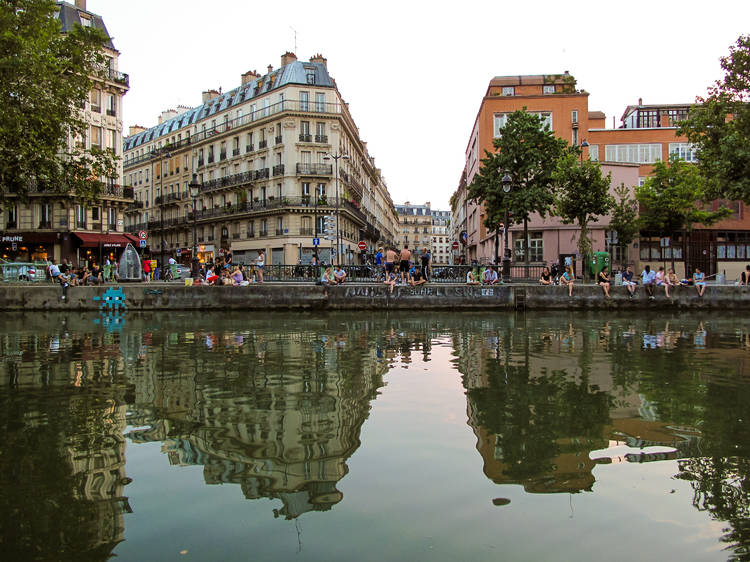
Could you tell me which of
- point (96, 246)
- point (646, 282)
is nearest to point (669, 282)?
point (646, 282)

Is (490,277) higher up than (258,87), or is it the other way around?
(258,87)

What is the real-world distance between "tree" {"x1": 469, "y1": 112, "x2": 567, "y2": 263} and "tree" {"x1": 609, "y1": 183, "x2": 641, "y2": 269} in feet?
19.8

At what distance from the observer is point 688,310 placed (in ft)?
74.1

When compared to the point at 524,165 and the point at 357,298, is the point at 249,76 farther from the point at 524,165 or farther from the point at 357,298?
the point at 357,298

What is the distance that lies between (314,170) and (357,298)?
31.4 metres

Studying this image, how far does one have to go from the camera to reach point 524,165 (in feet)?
110

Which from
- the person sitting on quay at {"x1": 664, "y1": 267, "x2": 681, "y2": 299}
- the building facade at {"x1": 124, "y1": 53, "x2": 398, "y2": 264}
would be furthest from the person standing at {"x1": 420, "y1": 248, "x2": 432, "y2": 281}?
the building facade at {"x1": 124, "y1": 53, "x2": 398, "y2": 264}

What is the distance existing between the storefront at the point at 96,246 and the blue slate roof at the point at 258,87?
2053 centimetres

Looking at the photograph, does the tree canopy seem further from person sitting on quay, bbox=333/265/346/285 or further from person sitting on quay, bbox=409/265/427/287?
person sitting on quay, bbox=333/265/346/285

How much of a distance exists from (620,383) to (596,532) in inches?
192

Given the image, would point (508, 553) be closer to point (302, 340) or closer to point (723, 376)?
point (723, 376)

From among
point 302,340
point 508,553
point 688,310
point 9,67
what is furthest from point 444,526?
point 9,67

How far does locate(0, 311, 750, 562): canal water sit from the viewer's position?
11.7 ft

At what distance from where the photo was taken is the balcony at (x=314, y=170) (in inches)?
2042
